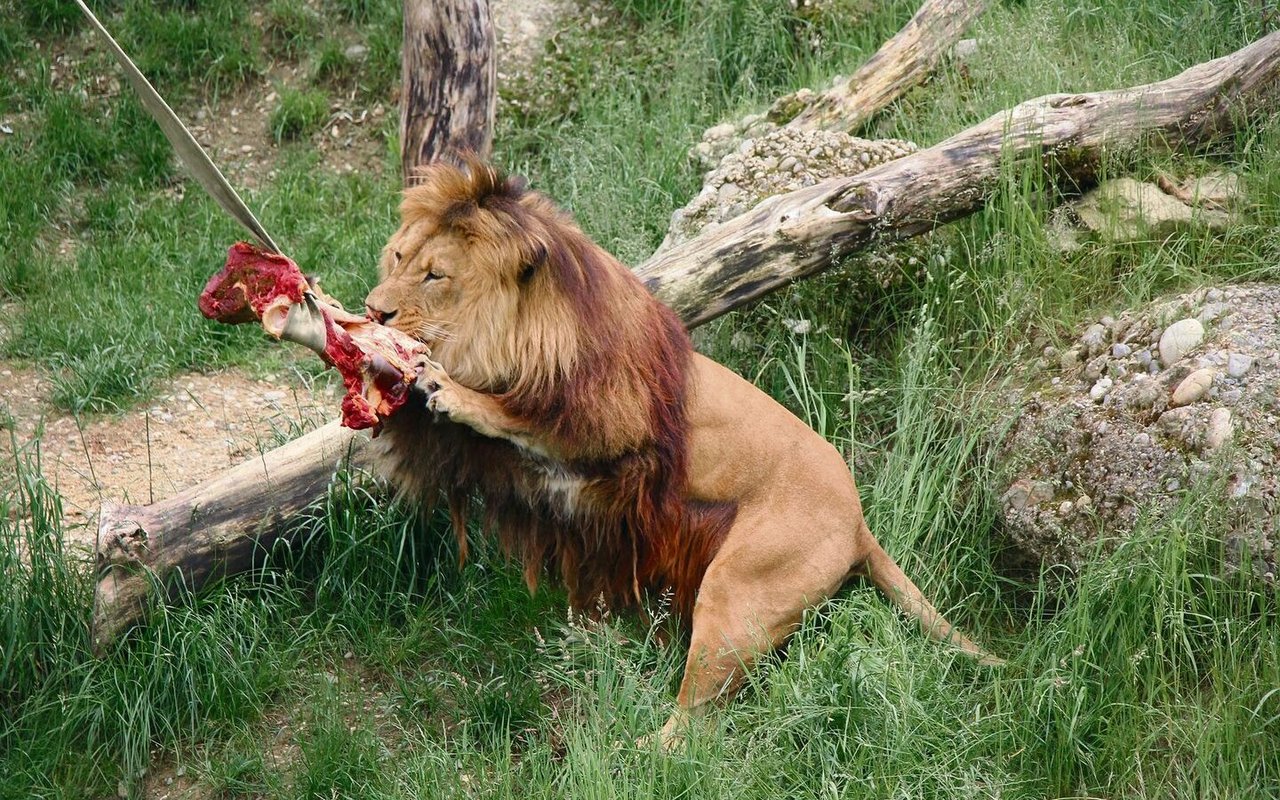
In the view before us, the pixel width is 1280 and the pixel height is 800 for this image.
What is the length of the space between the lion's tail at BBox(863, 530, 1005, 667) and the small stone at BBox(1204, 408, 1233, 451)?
3.04 feet

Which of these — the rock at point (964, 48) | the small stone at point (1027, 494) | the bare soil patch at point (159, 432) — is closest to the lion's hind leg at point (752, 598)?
the small stone at point (1027, 494)

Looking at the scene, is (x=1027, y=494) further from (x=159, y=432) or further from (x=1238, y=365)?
(x=159, y=432)

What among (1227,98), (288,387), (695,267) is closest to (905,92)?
(1227,98)

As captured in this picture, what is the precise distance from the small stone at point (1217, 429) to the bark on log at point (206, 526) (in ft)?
9.11

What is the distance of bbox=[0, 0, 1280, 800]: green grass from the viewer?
11.9ft

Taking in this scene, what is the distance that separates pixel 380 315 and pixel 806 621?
165 cm

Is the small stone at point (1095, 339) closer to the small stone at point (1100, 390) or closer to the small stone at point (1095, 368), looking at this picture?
the small stone at point (1095, 368)

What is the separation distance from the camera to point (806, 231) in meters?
4.79

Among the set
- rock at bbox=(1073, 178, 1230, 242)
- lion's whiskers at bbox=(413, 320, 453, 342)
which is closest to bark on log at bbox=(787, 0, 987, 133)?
rock at bbox=(1073, 178, 1230, 242)

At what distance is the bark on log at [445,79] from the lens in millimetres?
5516

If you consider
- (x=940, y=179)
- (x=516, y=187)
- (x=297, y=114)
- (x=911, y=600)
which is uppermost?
(x=516, y=187)

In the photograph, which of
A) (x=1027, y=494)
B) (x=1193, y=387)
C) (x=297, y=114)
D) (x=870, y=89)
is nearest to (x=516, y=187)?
(x=1027, y=494)

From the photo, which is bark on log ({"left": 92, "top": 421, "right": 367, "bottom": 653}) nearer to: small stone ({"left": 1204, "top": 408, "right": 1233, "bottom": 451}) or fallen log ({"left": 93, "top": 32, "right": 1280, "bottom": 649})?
fallen log ({"left": 93, "top": 32, "right": 1280, "bottom": 649})

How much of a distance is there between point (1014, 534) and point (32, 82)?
247 inches
